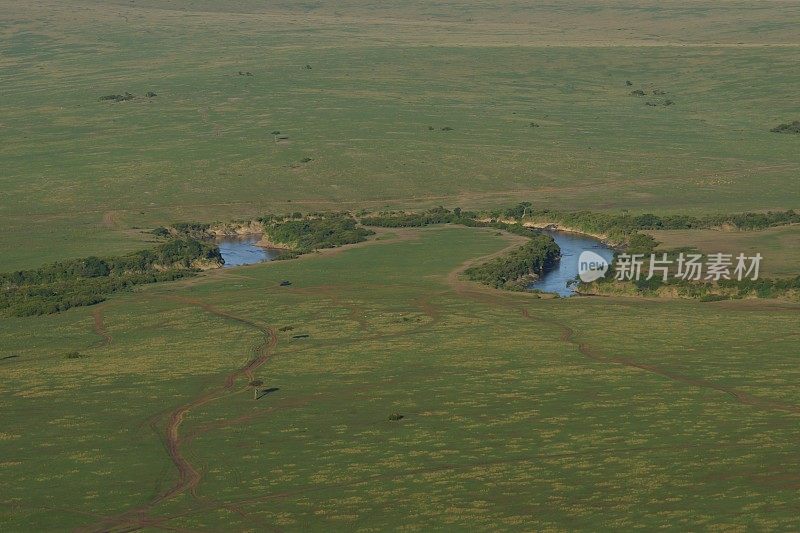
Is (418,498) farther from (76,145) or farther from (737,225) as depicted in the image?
(76,145)

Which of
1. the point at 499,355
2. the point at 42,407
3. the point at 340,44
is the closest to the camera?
the point at 42,407

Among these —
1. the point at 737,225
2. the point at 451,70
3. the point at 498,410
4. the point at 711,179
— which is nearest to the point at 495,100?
the point at 451,70

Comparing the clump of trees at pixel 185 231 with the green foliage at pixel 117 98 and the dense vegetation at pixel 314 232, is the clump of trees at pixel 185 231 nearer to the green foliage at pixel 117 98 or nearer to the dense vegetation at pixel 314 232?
the dense vegetation at pixel 314 232

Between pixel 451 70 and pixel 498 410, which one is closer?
pixel 498 410

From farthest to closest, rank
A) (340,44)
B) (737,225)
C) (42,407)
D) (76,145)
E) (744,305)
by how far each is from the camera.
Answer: (340,44) → (76,145) → (737,225) → (744,305) → (42,407)

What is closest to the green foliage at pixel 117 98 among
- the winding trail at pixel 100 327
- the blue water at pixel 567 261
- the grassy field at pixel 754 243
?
the blue water at pixel 567 261

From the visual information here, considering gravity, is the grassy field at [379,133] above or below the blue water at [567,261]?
above

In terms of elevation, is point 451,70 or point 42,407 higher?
point 451,70

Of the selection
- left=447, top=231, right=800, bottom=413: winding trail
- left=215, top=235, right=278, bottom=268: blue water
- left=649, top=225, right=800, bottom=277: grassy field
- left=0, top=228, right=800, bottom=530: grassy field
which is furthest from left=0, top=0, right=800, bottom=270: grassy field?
left=0, top=228, right=800, bottom=530: grassy field
